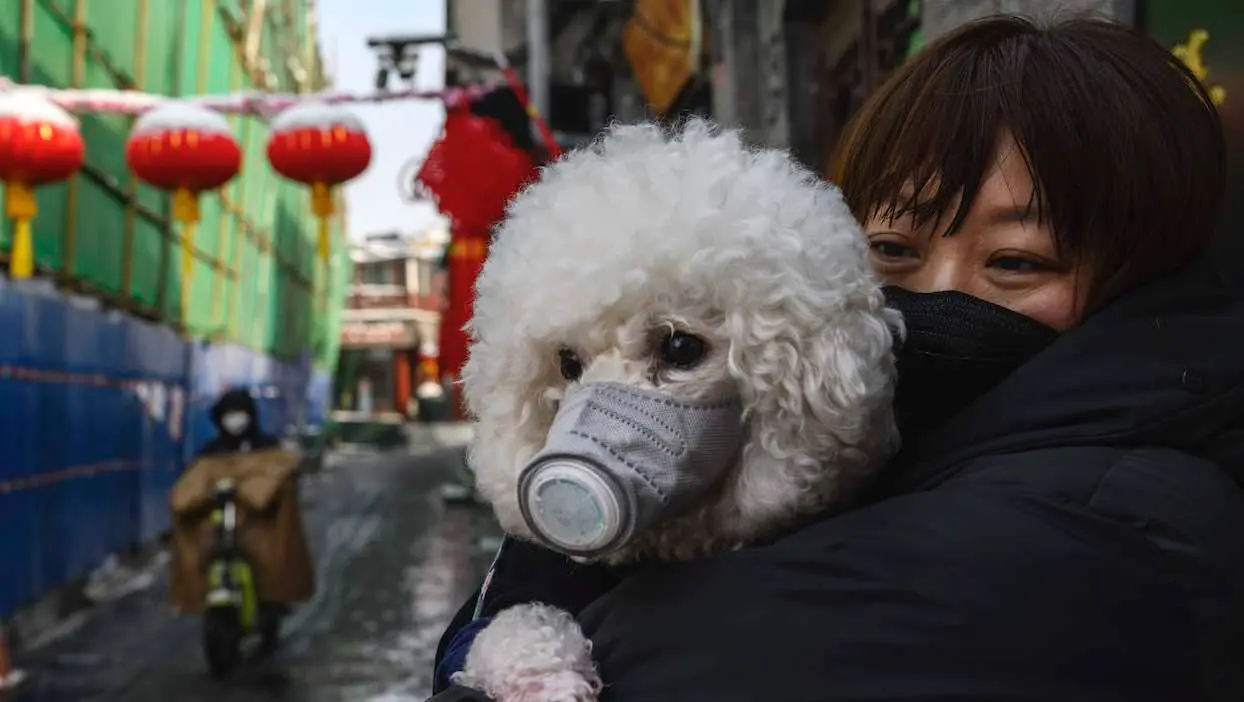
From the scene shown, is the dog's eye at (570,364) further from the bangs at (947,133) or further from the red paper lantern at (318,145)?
the red paper lantern at (318,145)

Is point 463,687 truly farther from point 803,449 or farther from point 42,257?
point 42,257

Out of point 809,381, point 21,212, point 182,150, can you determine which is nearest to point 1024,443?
point 809,381

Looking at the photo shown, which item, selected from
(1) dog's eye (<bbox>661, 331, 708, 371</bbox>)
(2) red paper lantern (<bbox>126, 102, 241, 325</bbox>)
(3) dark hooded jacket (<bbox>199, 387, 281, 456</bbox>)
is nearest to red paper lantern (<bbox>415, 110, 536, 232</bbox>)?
(3) dark hooded jacket (<bbox>199, 387, 281, 456</bbox>)

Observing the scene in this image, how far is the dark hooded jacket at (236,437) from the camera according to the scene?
350 inches

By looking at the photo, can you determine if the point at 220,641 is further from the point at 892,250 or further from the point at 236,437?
the point at 892,250

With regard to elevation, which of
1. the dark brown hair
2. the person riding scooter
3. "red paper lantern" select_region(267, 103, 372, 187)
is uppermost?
"red paper lantern" select_region(267, 103, 372, 187)

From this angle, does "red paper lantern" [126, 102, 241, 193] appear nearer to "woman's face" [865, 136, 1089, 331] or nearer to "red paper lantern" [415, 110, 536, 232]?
"red paper lantern" [415, 110, 536, 232]

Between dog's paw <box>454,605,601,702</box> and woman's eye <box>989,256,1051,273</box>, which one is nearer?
dog's paw <box>454,605,601,702</box>

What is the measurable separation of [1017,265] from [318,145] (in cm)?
750

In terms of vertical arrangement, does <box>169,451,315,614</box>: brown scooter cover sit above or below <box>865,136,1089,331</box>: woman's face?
below

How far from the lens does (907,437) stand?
1389 mm

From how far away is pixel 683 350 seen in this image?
1.21 meters

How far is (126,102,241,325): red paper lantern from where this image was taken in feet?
25.5

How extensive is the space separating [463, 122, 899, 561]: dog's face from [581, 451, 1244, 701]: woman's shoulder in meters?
0.06
